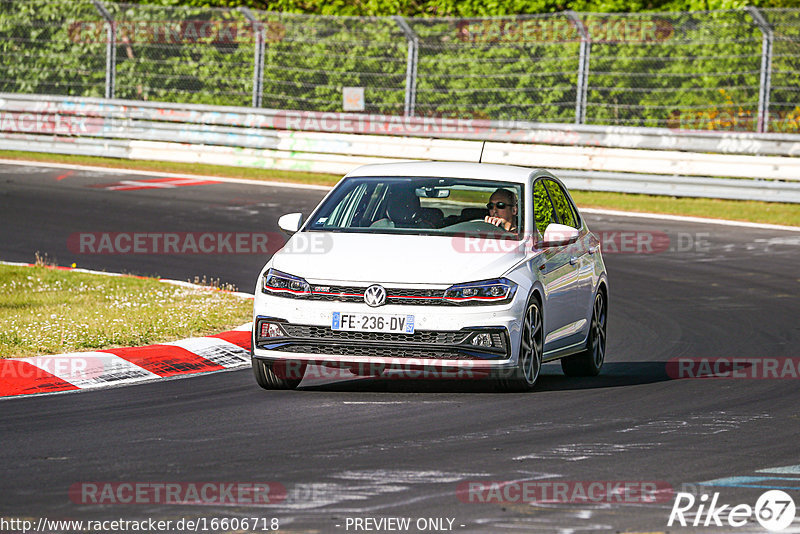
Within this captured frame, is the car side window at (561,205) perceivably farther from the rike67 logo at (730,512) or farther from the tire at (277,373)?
the rike67 logo at (730,512)

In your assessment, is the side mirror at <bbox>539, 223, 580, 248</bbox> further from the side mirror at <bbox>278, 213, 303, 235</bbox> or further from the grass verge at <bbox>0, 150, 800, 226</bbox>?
the grass verge at <bbox>0, 150, 800, 226</bbox>

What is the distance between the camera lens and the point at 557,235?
1016 centimetres

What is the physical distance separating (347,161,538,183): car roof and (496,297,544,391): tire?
4.14 ft

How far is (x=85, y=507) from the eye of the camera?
20.6 feet

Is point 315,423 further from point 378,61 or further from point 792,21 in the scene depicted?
point 378,61

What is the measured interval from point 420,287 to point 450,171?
5.92ft

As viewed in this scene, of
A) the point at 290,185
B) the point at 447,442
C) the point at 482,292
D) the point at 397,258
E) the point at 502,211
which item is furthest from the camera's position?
the point at 290,185

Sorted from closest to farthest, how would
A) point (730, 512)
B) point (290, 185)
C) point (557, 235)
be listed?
point (730, 512) < point (557, 235) < point (290, 185)

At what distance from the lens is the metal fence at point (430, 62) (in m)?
24.3

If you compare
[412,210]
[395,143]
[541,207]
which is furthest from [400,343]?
[395,143]

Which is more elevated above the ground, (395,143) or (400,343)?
(395,143)

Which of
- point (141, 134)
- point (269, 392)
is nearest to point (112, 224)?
point (141, 134)

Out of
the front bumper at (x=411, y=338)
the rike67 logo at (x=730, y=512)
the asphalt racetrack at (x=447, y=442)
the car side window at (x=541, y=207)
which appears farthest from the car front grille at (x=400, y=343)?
the rike67 logo at (x=730, y=512)

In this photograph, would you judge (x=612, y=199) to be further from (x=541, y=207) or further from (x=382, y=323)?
(x=382, y=323)
